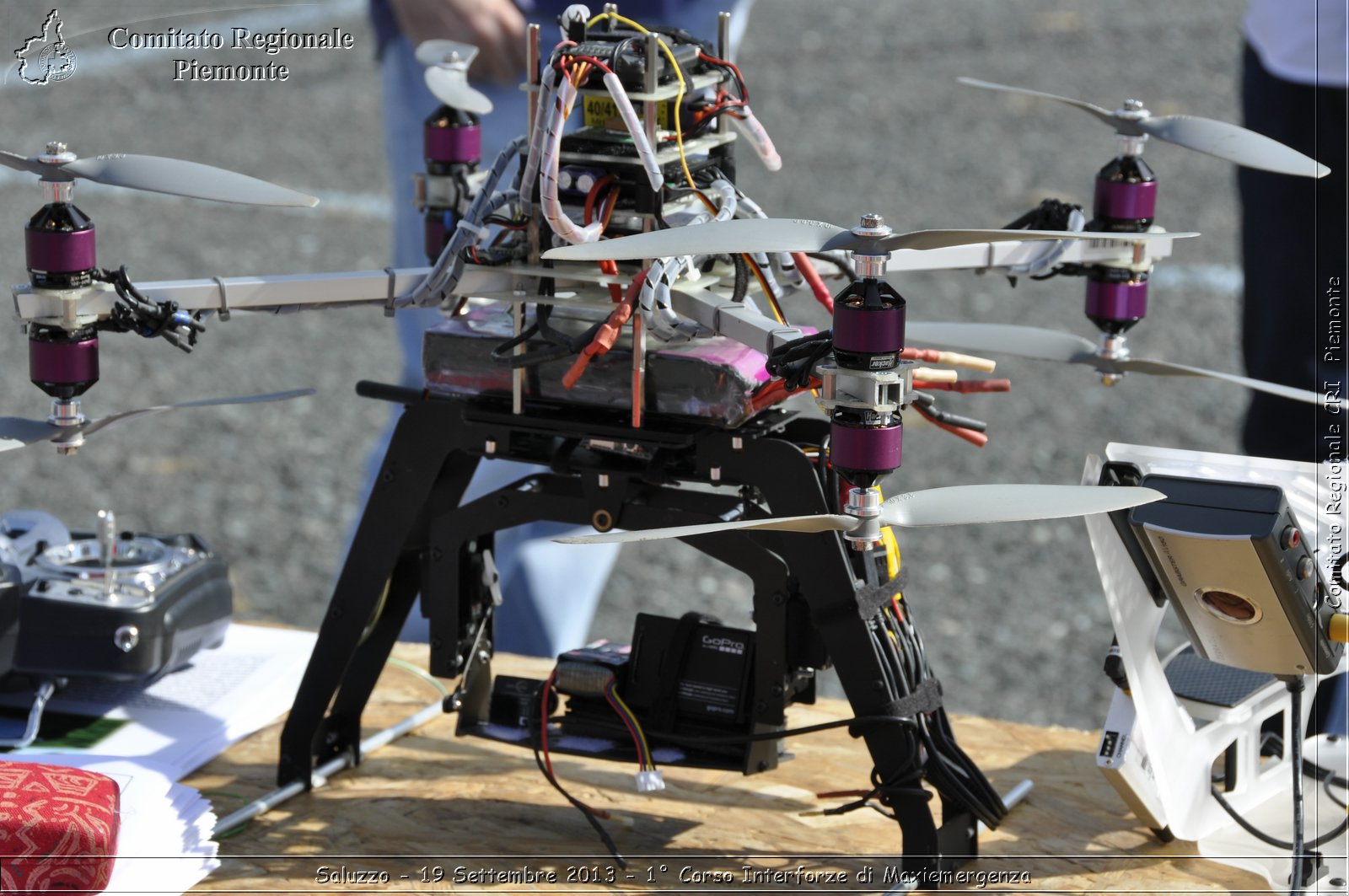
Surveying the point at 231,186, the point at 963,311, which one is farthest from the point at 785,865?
the point at 963,311

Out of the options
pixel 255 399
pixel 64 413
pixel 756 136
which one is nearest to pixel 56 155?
pixel 64 413

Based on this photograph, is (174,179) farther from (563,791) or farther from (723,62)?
(563,791)

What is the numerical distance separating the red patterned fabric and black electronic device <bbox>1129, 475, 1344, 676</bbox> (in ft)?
6.98

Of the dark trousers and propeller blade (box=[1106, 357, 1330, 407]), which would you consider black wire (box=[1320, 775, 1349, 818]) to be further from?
the dark trousers

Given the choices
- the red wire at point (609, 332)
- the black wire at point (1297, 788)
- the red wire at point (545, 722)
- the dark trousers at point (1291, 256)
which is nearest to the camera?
the red wire at point (609, 332)

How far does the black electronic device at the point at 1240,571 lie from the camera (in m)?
3.23

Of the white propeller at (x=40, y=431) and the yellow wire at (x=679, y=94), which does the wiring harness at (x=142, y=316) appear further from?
the yellow wire at (x=679, y=94)

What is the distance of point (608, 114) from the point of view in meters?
3.61

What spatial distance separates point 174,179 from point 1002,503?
5.85ft

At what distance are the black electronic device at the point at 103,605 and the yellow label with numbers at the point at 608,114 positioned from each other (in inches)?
60.5

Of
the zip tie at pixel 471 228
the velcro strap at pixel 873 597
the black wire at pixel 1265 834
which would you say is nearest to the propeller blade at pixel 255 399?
the zip tie at pixel 471 228

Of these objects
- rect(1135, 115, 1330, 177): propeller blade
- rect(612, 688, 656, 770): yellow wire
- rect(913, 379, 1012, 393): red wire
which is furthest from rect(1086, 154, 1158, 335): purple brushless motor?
rect(612, 688, 656, 770): yellow wire

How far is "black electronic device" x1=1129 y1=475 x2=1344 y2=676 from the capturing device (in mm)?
3230

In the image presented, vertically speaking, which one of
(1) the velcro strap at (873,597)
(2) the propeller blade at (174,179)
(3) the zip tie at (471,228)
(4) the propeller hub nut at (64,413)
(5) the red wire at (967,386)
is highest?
(2) the propeller blade at (174,179)
